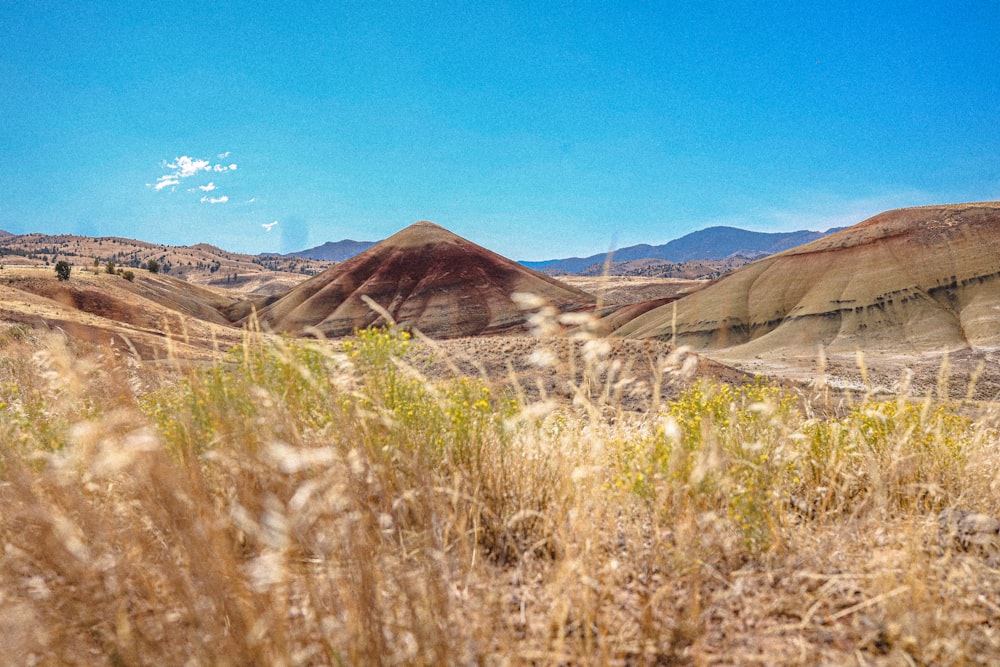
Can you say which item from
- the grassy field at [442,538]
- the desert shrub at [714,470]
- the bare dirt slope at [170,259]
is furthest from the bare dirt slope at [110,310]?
the bare dirt slope at [170,259]

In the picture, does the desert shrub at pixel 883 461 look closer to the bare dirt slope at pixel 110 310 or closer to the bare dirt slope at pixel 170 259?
the bare dirt slope at pixel 110 310

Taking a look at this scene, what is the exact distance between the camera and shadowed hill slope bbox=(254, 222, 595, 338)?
66438 millimetres

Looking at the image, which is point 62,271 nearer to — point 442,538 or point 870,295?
point 442,538

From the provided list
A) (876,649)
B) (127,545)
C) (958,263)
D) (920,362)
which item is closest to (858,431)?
(876,649)

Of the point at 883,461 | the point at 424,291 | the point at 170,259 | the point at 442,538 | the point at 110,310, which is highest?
the point at 170,259

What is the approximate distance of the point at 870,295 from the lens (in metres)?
48.8

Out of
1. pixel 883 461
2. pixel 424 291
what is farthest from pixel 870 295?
pixel 883 461

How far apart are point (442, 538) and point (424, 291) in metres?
73.2

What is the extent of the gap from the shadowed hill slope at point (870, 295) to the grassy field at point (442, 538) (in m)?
38.7

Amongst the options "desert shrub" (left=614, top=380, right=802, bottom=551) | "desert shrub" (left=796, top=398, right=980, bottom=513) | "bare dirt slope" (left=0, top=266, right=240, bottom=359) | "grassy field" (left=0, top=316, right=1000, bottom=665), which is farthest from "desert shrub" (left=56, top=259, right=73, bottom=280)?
"desert shrub" (left=796, top=398, right=980, bottom=513)

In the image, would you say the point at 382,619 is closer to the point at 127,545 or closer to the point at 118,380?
the point at 127,545

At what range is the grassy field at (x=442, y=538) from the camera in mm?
1668

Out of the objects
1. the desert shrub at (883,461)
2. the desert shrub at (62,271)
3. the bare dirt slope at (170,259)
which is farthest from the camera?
the bare dirt slope at (170,259)

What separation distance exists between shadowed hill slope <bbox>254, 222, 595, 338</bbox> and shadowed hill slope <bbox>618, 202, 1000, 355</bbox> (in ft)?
61.6
